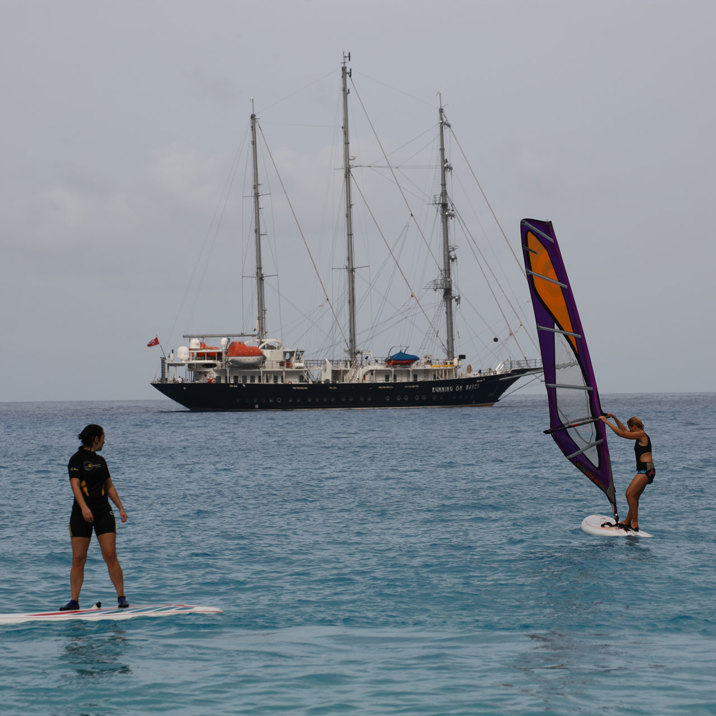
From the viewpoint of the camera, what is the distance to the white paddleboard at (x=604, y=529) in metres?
14.2

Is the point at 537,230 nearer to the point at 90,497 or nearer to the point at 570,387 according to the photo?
the point at 570,387

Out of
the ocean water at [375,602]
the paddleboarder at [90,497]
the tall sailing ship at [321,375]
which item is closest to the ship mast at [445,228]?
the tall sailing ship at [321,375]

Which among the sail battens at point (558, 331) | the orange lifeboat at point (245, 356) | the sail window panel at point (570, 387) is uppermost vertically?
the orange lifeboat at point (245, 356)

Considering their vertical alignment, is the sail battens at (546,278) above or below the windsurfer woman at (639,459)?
above

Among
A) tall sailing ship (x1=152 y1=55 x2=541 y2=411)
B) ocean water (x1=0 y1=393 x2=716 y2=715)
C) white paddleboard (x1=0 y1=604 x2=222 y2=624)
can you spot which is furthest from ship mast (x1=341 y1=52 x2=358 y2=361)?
white paddleboard (x1=0 y1=604 x2=222 y2=624)

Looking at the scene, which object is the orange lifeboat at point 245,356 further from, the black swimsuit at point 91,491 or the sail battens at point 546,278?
the black swimsuit at point 91,491

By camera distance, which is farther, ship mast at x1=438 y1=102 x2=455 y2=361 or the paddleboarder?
ship mast at x1=438 y1=102 x2=455 y2=361

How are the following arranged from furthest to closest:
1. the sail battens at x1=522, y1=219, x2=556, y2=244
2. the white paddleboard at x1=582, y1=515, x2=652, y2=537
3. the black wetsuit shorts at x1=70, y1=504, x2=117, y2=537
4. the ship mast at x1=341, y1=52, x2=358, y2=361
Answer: the ship mast at x1=341, y1=52, x2=358, y2=361, the white paddleboard at x1=582, y1=515, x2=652, y2=537, the sail battens at x1=522, y1=219, x2=556, y2=244, the black wetsuit shorts at x1=70, y1=504, x2=117, y2=537

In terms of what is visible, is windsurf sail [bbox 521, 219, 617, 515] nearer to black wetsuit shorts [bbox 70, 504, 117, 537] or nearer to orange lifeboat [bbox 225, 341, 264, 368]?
black wetsuit shorts [bbox 70, 504, 117, 537]

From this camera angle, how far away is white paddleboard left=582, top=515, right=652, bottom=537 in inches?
561

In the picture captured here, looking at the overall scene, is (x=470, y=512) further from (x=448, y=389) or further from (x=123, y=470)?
(x=448, y=389)

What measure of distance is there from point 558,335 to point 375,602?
523 cm

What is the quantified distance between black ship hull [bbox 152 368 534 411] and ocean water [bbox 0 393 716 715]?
5796 cm

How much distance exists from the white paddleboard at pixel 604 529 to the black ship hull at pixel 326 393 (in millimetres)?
66211
